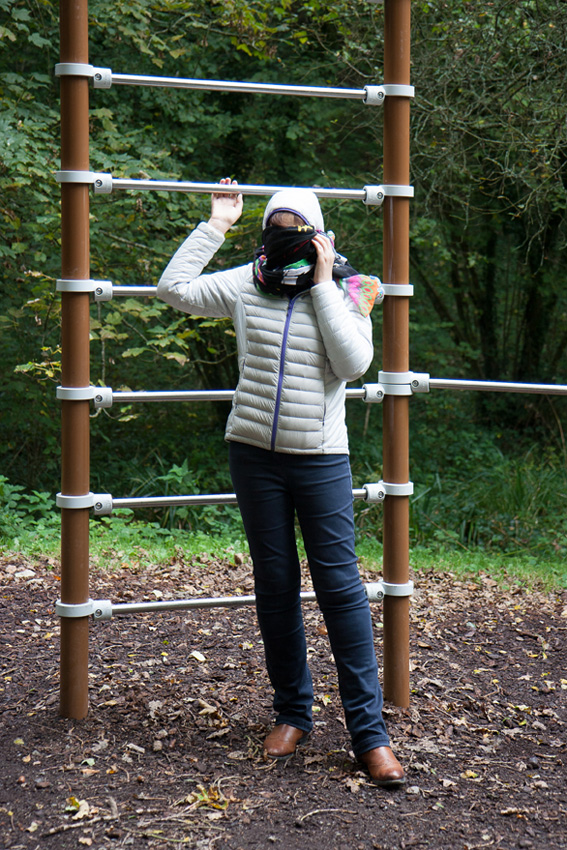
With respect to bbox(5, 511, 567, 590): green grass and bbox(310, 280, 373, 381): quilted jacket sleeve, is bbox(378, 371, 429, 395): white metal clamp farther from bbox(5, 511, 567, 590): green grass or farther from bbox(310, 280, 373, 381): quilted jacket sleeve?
bbox(5, 511, 567, 590): green grass

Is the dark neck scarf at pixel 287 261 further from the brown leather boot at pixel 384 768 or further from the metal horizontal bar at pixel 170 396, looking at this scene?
the brown leather boot at pixel 384 768

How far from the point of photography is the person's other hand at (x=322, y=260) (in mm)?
2332

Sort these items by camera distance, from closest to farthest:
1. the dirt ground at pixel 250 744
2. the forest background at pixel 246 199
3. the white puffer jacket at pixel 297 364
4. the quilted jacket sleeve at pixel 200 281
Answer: the dirt ground at pixel 250 744 → the white puffer jacket at pixel 297 364 → the quilted jacket sleeve at pixel 200 281 → the forest background at pixel 246 199

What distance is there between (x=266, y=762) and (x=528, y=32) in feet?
19.5

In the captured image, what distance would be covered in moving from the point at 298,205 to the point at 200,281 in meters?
0.38

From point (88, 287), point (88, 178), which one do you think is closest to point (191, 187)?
point (88, 178)

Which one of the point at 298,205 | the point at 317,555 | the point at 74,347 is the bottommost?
the point at 317,555

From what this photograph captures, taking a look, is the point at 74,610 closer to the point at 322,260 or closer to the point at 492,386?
the point at 322,260

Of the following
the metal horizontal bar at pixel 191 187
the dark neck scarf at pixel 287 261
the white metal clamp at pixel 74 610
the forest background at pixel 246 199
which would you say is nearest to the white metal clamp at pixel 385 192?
the metal horizontal bar at pixel 191 187

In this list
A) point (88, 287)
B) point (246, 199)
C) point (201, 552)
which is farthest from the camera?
point (246, 199)

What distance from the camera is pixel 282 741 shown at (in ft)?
8.55

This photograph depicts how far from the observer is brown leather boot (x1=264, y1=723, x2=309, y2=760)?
102 inches

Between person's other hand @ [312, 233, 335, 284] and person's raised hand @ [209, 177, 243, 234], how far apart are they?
38 cm

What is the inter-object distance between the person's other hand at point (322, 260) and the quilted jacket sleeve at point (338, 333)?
2cm
